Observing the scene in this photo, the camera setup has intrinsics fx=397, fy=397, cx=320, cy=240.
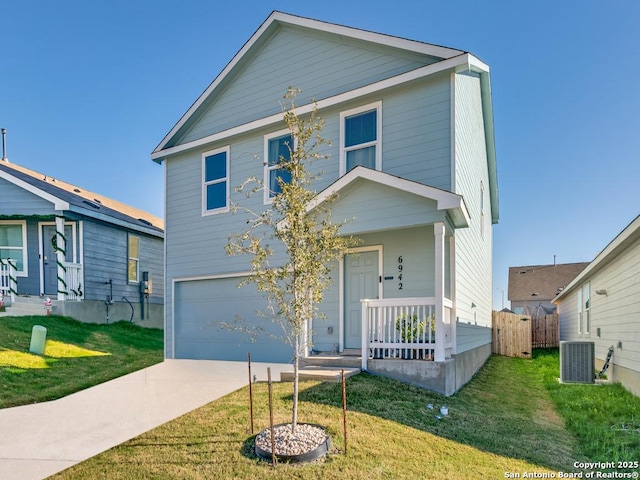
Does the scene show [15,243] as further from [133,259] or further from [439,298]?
[439,298]

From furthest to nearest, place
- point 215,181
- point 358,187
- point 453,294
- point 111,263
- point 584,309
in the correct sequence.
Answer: point 111,263 < point 584,309 < point 215,181 < point 453,294 < point 358,187

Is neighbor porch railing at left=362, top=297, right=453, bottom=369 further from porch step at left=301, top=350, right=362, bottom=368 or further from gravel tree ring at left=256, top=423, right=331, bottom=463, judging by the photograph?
gravel tree ring at left=256, top=423, right=331, bottom=463

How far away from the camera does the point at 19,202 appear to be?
12.9m

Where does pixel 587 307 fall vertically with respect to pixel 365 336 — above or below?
below

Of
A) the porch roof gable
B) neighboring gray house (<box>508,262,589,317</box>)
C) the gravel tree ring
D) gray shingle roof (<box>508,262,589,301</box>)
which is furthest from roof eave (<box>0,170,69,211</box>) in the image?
gray shingle roof (<box>508,262,589,301</box>)

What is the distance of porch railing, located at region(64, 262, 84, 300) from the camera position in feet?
41.3

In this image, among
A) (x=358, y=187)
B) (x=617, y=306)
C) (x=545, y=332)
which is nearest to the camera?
(x=358, y=187)

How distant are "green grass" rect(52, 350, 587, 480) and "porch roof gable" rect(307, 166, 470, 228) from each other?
A: 2.82 meters

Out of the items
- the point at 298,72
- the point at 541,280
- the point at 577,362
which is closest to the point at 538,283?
the point at 541,280

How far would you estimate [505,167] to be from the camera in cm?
1986

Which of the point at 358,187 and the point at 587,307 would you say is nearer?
the point at 358,187

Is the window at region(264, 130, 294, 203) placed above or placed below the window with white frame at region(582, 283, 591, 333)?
above

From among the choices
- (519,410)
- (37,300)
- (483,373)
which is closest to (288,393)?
(519,410)

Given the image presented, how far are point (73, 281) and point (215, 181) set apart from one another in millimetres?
6389
